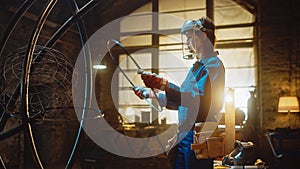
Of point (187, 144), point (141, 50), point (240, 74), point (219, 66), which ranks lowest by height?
point (187, 144)

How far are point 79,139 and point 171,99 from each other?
638 millimetres

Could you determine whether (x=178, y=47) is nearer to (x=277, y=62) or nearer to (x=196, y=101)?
(x=277, y=62)

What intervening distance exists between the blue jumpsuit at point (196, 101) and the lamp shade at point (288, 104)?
174 inches

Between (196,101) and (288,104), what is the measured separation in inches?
181

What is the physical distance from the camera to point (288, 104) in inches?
253

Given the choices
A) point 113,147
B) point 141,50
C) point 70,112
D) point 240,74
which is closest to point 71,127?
point 70,112

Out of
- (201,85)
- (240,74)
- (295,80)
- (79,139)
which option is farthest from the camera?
(240,74)

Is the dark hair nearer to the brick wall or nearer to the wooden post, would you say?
the wooden post

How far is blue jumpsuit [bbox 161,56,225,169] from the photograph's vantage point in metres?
2.34

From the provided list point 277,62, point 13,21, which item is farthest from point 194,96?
point 277,62

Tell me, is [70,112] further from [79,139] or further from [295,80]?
[79,139]

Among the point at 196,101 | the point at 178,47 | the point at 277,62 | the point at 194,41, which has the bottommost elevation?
the point at 196,101

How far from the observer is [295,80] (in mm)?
6789

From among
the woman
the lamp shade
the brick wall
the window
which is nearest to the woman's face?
the woman
